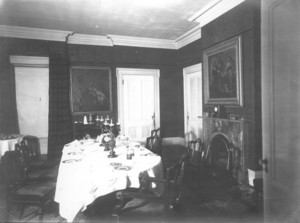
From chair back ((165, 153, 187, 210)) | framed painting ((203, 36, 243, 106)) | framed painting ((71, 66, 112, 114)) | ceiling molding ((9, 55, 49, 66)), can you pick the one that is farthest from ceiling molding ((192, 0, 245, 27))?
ceiling molding ((9, 55, 49, 66))

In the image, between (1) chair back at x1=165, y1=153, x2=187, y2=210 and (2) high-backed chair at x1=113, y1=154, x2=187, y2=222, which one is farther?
(1) chair back at x1=165, y1=153, x2=187, y2=210

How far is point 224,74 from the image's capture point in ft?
14.3

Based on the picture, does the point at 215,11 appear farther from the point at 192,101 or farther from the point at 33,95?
the point at 33,95

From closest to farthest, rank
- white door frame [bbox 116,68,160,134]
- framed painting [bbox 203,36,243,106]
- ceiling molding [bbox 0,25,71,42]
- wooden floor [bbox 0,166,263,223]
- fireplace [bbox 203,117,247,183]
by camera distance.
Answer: wooden floor [bbox 0,166,263,223] → fireplace [bbox 203,117,247,183] → framed painting [bbox 203,36,243,106] → ceiling molding [bbox 0,25,71,42] → white door frame [bbox 116,68,160,134]

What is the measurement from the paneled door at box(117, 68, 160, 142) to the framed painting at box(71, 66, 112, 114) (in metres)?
0.39

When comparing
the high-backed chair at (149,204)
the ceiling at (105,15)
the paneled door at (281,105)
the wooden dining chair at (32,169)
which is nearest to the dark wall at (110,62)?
the ceiling at (105,15)

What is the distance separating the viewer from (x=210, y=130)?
4.55 metres

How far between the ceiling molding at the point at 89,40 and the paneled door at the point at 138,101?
0.85 m

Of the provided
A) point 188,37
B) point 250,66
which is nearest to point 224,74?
point 250,66

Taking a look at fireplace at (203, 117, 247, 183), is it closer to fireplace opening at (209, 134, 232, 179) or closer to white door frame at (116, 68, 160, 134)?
fireplace opening at (209, 134, 232, 179)

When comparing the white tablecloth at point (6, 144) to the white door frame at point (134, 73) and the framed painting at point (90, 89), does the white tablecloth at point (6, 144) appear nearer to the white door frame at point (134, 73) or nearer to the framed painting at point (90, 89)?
the framed painting at point (90, 89)

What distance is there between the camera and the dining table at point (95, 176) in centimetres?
220

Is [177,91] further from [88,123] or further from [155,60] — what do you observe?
[88,123]

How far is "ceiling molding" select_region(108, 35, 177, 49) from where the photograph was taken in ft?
20.5
